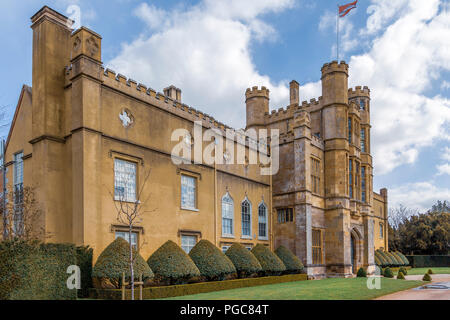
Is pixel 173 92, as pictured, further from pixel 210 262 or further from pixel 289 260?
pixel 289 260

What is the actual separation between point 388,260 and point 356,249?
35.3ft

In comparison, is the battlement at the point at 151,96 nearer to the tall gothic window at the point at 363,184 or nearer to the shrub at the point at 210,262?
the shrub at the point at 210,262

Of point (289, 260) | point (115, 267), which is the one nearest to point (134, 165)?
point (115, 267)

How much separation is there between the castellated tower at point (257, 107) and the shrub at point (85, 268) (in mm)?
22389

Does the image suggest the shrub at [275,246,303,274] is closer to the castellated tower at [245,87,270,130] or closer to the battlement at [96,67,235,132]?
the battlement at [96,67,235,132]

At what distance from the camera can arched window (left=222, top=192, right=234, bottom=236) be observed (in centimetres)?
2464

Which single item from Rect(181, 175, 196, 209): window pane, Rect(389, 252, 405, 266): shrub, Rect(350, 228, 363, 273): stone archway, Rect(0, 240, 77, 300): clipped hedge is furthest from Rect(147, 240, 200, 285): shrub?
Rect(389, 252, 405, 266): shrub

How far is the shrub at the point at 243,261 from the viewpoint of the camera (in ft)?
72.1

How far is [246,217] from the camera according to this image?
26.9 m

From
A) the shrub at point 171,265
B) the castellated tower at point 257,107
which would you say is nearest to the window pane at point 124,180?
the shrub at point 171,265

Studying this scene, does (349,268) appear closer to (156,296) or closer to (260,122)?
(260,122)

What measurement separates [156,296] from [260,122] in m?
22.7

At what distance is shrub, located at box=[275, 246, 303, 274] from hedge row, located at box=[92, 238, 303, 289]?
1018 mm

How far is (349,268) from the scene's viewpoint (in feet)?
98.1
